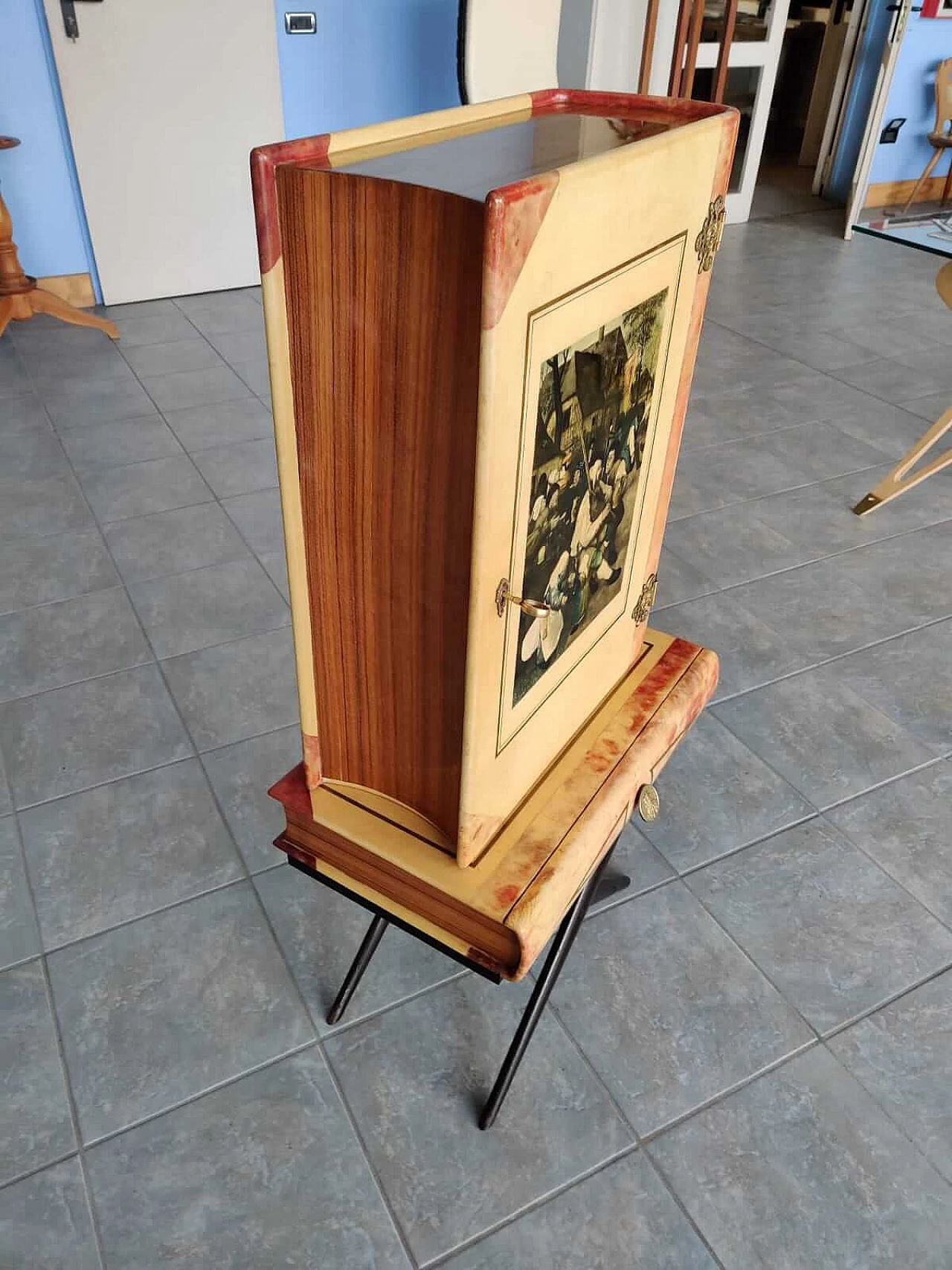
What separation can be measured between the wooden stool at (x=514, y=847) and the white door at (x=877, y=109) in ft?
16.7

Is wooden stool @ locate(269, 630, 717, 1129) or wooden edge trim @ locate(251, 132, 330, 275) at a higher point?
wooden edge trim @ locate(251, 132, 330, 275)

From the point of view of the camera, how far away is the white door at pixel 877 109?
4820mm

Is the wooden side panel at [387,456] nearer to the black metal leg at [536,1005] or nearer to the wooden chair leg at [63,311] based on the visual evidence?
the black metal leg at [536,1005]

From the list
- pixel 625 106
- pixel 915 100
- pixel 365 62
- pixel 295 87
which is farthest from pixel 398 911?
pixel 915 100

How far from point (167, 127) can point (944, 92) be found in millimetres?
4639

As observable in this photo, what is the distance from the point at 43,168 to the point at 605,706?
406 cm

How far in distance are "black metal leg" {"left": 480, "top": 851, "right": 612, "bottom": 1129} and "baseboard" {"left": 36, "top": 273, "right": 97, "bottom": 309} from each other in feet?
13.1

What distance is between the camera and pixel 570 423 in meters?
0.79

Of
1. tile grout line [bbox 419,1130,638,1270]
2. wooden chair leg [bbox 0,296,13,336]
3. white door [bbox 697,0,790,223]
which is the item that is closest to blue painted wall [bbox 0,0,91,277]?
wooden chair leg [bbox 0,296,13,336]

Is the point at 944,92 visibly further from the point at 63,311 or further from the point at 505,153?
the point at 505,153

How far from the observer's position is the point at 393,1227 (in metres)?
1.23

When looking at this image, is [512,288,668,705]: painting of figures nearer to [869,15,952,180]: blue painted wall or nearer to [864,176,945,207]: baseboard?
[869,15,952,180]: blue painted wall

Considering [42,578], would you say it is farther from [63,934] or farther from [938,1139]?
[938,1139]

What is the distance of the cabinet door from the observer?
649 mm
